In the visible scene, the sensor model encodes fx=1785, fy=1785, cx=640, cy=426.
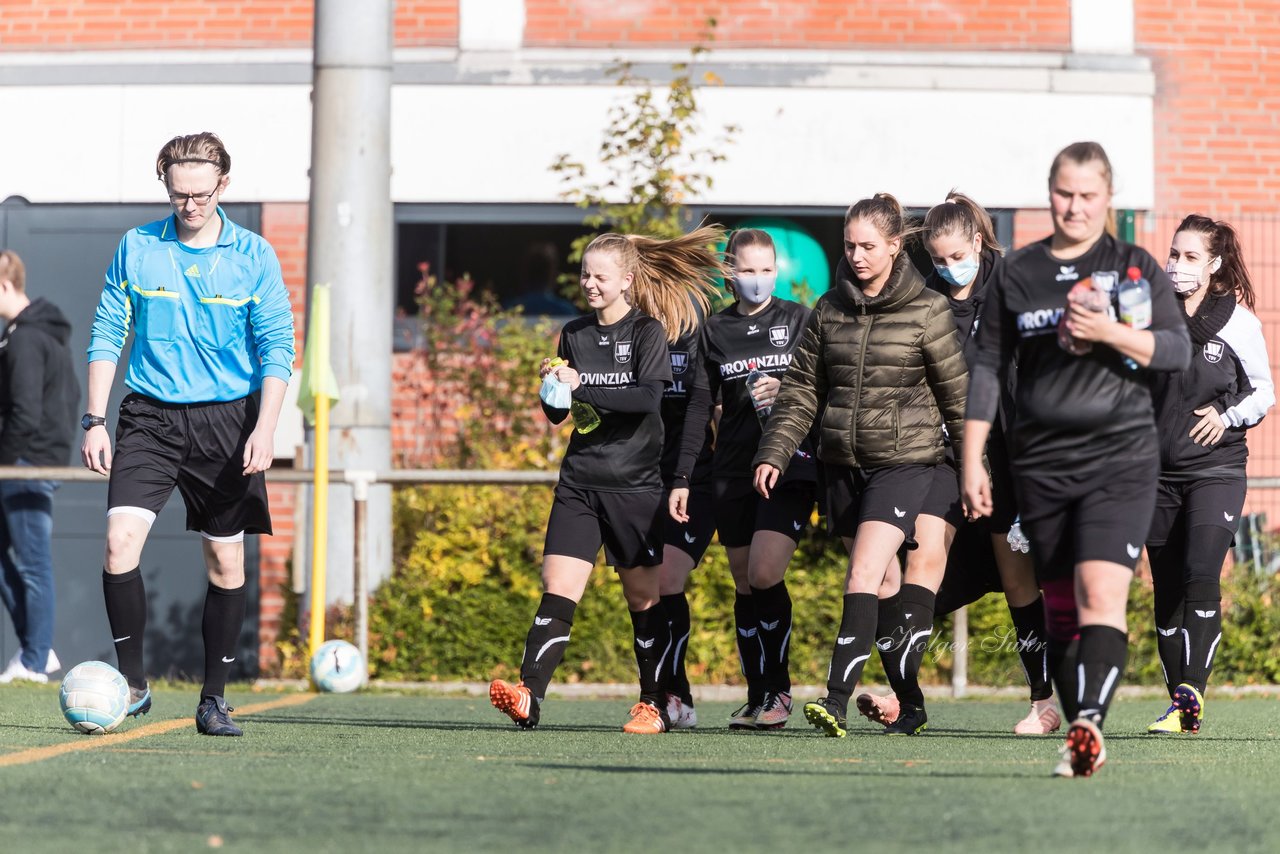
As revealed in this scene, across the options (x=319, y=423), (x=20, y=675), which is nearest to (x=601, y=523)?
(x=319, y=423)

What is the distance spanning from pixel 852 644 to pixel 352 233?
4.92m

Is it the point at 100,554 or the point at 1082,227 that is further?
the point at 100,554

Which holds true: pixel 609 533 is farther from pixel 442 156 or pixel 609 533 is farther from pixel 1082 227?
pixel 442 156

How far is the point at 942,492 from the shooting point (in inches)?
261

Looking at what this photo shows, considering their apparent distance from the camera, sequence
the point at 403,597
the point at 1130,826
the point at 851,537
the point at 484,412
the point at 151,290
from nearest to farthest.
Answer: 1. the point at 1130,826
2. the point at 151,290
3. the point at 851,537
4. the point at 403,597
5. the point at 484,412

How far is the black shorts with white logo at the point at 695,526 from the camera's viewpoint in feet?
23.9

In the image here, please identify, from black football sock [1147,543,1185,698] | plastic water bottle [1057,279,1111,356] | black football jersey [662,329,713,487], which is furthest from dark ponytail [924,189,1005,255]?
plastic water bottle [1057,279,1111,356]

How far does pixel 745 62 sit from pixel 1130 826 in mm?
9165

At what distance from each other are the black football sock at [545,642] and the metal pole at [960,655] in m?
3.61

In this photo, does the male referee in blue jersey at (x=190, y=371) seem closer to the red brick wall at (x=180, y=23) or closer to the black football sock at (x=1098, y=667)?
the black football sock at (x=1098, y=667)

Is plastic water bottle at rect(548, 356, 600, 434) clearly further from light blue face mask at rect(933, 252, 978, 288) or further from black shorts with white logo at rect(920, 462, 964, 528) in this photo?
light blue face mask at rect(933, 252, 978, 288)

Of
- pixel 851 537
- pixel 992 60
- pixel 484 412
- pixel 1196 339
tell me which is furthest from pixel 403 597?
pixel 992 60

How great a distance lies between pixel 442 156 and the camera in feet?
40.8

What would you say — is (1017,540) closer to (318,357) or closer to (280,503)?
(318,357)
